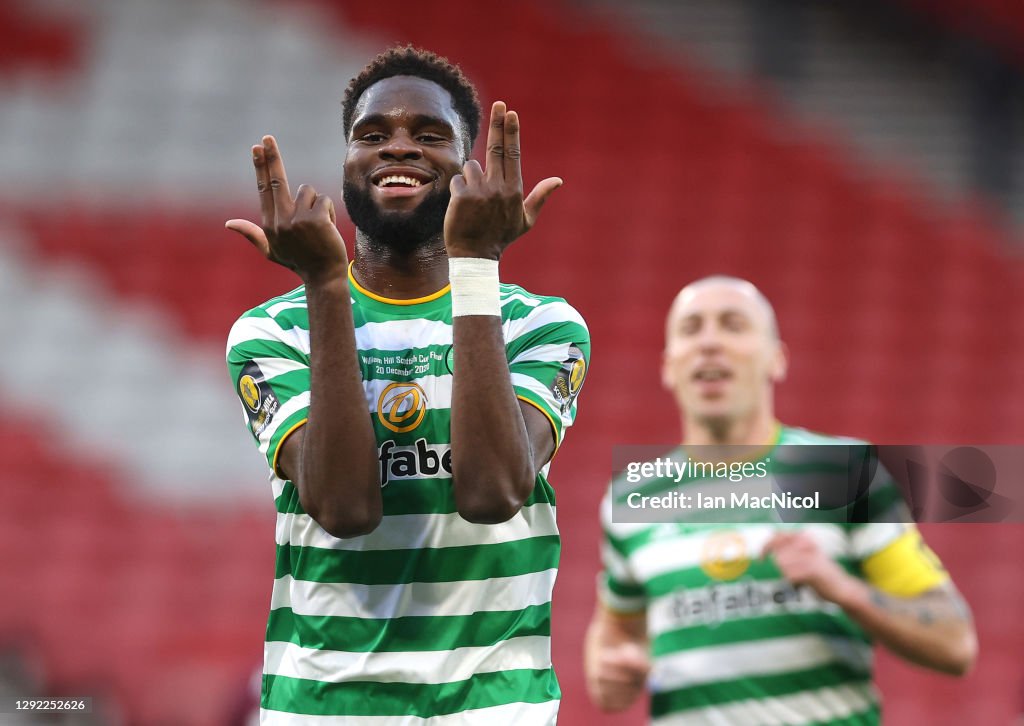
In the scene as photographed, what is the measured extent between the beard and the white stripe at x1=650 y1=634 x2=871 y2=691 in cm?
144

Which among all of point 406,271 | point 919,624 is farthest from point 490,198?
point 919,624

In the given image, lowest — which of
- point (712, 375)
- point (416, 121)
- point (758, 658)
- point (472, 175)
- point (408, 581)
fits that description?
point (758, 658)

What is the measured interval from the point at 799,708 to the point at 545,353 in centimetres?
136

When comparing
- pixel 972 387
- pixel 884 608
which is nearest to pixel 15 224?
pixel 972 387

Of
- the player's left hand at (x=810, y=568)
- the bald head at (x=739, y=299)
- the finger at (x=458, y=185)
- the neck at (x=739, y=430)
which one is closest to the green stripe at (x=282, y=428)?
the finger at (x=458, y=185)

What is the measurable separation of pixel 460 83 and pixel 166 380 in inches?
216

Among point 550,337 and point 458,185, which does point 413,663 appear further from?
point 458,185

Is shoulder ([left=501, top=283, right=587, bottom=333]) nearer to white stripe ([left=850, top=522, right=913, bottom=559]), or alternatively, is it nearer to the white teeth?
the white teeth

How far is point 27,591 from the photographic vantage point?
709 cm

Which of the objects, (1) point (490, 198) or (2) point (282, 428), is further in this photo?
(2) point (282, 428)

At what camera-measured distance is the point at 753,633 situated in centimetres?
328

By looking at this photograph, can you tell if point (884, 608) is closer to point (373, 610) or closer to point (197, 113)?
point (373, 610)

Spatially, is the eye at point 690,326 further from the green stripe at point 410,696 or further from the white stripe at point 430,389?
the green stripe at point 410,696

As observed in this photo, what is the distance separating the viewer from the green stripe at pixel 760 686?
3.23 metres
